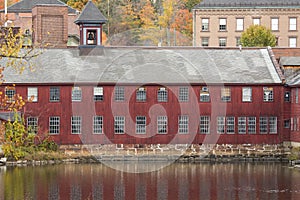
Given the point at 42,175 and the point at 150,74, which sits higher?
the point at 150,74

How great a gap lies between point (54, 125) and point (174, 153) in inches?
344

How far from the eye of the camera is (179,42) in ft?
345

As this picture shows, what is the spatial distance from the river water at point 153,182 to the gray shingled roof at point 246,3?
1902 inches

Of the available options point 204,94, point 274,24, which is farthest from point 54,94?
point 274,24

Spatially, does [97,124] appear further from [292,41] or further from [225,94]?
[292,41]

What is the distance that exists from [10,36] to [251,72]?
4451 centimetres

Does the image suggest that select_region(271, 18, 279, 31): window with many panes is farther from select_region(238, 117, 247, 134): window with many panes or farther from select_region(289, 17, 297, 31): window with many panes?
select_region(238, 117, 247, 134): window with many panes

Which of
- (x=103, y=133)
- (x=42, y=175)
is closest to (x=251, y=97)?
(x=103, y=133)

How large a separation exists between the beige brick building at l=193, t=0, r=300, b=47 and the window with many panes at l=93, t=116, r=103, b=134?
43.4m

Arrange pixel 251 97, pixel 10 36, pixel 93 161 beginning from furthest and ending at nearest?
pixel 251 97 → pixel 93 161 → pixel 10 36

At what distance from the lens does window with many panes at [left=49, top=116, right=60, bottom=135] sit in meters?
54.1

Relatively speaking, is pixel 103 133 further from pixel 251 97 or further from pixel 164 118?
pixel 251 97

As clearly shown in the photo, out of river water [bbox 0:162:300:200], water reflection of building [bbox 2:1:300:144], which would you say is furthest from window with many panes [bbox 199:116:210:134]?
river water [bbox 0:162:300:200]

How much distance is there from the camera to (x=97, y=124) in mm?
55031
